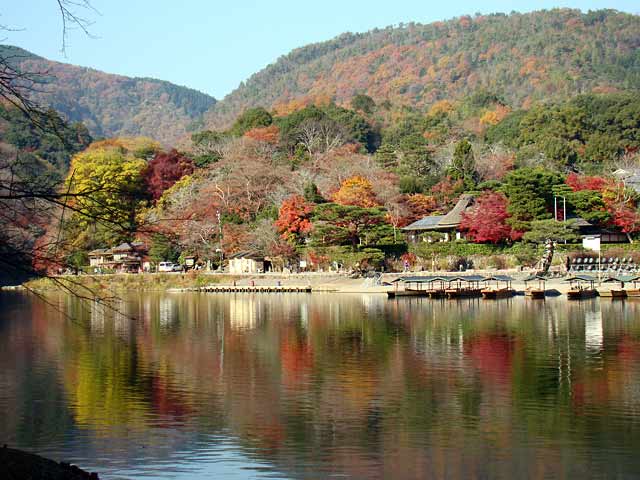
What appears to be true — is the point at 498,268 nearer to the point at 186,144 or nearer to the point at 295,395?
the point at 295,395

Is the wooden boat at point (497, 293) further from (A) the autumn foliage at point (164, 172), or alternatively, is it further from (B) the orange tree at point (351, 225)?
(A) the autumn foliage at point (164, 172)

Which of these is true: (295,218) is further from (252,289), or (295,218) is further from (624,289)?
(624,289)

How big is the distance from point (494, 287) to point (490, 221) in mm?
5750

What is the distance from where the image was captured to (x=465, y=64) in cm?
11662

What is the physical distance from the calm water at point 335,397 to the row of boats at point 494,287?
257 inches

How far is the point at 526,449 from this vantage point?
11562 millimetres

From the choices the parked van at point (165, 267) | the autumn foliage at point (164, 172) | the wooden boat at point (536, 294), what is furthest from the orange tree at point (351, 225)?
the autumn foliage at point (164, 172)

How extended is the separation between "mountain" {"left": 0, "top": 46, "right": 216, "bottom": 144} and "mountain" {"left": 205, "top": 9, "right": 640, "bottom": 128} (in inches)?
1104

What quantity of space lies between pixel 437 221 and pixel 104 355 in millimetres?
28086

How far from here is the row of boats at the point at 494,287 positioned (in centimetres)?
3484

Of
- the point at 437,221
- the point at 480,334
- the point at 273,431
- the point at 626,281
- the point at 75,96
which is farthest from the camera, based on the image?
the point at 75,96

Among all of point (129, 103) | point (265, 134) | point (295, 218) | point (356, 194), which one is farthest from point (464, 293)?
point (129, 103)

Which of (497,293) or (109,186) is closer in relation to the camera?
(109,186)

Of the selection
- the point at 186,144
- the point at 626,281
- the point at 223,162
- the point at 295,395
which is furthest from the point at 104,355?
the point at 186,144
